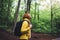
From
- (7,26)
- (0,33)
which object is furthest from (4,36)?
(7,26)

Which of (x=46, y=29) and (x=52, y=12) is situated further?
(x=52, y=12)

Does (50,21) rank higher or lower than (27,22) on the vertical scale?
lower

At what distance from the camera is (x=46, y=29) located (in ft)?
79.2

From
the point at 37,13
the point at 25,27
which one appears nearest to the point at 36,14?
the point at 37,13

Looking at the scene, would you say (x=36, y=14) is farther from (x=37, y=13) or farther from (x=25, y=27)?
(x=25, y=27)

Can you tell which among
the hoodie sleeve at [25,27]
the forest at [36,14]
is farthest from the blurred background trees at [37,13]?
the hoodie sleeve at [25,27]

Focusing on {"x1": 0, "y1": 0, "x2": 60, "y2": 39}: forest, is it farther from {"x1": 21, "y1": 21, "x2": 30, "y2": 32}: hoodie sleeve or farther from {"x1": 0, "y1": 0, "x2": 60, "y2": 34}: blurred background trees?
{"x1": 21, "y1": 21, "x2": 30, "y2": 32}: hoodie sleeve

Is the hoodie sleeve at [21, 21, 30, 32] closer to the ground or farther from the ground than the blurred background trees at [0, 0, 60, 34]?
farther from the ground

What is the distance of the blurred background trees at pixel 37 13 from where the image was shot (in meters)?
21.4

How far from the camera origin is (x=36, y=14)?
87.3 feet

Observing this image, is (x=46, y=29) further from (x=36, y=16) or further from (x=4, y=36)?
(x=4, y=36)

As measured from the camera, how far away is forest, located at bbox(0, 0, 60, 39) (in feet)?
69.7

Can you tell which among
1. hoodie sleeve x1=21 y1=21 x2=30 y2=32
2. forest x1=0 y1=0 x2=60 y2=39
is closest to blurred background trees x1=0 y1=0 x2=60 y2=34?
forest x1=0 y1=0 x2=60 y2=39

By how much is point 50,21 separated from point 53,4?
2.55 metres
